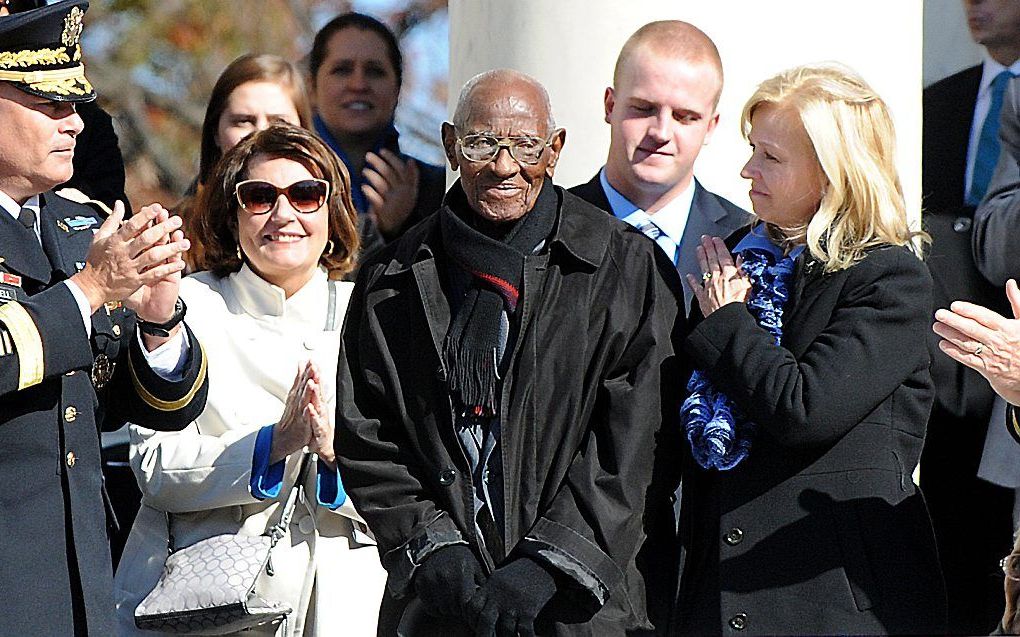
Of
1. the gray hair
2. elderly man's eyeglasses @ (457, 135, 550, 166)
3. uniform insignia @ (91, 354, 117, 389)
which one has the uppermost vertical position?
the gray hair

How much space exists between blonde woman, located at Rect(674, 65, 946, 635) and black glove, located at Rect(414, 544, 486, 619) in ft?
1.73

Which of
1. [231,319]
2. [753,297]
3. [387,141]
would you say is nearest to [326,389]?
[231,319]

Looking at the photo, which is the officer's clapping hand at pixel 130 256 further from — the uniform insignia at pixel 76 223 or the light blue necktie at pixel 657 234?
the light blue necktie at pixel 657 234

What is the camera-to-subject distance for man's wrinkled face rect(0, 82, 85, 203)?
3.47 m

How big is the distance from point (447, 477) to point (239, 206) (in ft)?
4.08

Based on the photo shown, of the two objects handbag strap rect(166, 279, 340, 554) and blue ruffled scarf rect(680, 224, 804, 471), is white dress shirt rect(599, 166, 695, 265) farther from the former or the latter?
handbag strap rect(166, 279, 340, 554)

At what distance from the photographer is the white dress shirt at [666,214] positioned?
4.47 meters

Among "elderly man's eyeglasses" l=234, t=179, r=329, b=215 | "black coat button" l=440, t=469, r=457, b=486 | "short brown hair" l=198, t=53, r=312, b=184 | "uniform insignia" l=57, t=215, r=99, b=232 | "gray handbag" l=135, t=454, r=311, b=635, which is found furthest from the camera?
"short brown hair" l=198, t=53, r=312, b=184

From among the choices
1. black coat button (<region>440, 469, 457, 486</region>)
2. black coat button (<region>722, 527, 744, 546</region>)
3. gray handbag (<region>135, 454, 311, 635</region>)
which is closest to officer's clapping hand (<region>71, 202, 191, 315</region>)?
black coat button (<region>440, 469, 457, 486</region>)

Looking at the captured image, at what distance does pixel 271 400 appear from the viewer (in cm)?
428

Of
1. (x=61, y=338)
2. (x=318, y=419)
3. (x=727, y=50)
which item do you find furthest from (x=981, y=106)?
(x=61, y=338)

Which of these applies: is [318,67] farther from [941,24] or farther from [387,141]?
[941,24]

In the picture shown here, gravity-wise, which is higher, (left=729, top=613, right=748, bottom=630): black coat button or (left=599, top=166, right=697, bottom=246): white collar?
(left=599, top=166, right=697, bottom=246): white collar

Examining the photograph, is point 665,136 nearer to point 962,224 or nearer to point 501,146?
point 501,146
